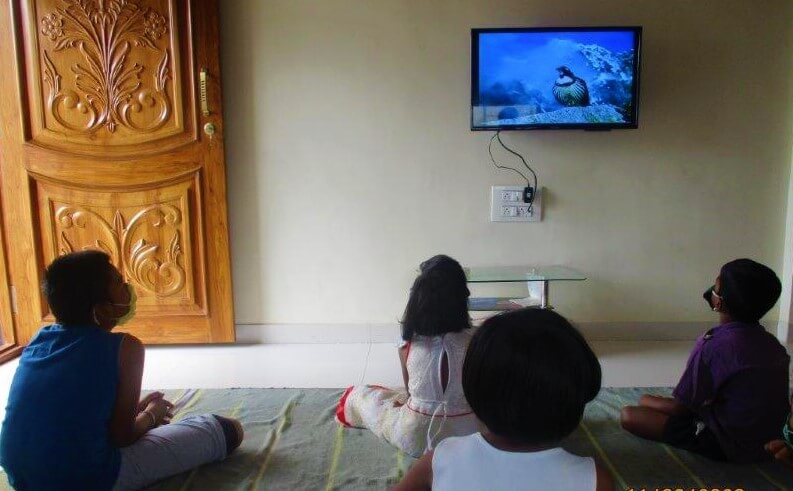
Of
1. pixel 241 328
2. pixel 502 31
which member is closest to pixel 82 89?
pixel 241 328

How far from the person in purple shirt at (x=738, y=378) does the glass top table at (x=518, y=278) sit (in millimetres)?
941

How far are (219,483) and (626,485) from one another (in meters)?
1.13

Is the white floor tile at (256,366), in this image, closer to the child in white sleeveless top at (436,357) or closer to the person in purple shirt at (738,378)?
the child in white sleeveless top at (436,357)

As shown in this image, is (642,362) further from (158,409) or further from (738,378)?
(158,409)

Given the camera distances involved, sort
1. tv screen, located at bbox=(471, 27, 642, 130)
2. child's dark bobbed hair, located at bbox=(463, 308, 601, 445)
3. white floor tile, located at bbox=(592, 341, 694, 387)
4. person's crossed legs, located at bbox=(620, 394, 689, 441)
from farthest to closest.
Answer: tv screen, located at bbox=(471, 27, 642, 130), white floor tile, located at bbox=(592, 341, 694, 387), person's crossed legs, located at bbox=(620, 394, 689, 441), child's dark bobbed hair, located at bbox=(463, 308, 601, 445)

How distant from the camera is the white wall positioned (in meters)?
2.60

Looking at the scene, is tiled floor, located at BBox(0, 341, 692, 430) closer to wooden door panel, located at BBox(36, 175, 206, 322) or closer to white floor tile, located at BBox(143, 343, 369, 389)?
white floor tile, located at BBox(143, 343, 369, 389)

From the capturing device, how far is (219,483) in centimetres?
147

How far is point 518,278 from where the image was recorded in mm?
2490

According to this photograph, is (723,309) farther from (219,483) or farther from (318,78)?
(318,78)

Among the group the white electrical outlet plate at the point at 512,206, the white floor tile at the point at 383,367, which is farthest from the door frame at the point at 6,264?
the white electrical outlet plate at the point at 512,206

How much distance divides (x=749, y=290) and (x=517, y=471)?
1.05 metres

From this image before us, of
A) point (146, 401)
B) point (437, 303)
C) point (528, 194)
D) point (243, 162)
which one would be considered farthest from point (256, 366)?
point (528, 194)

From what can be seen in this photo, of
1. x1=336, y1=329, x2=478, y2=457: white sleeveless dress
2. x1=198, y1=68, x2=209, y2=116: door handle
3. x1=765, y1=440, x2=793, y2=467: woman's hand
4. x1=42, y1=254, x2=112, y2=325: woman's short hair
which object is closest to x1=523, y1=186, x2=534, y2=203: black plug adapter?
x1=336, y1=329, x2=478, y2=457: white sleeveless dress
